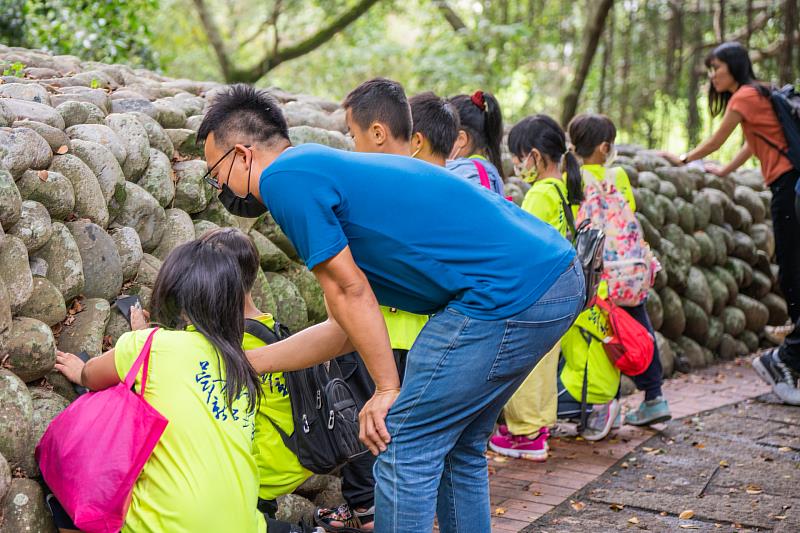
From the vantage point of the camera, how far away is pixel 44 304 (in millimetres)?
2771

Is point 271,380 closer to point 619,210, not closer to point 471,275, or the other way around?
point 471,275

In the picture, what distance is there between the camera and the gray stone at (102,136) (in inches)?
129

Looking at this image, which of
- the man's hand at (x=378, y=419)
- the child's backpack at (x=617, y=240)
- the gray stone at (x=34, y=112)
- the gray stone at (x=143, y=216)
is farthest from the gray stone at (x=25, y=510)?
the child's backpack at (x=617, y=240)

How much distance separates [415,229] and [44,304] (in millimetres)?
1299

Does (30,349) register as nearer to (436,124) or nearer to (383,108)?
(383,108)

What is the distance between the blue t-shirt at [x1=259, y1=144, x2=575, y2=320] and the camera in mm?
2041

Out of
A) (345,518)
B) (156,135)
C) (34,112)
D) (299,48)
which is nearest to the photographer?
(34,112)

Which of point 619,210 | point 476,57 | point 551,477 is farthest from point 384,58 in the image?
point 551,477

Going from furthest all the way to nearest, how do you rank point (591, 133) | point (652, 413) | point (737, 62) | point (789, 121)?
point (737, 62)
point (789, 121)
point (652, 413)
point (591, 133)

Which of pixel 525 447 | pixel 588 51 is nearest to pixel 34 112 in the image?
pixel 525 447

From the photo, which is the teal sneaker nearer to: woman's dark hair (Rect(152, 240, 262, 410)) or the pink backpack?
woman's dark hair (Rect(152, 240, 262, 410))

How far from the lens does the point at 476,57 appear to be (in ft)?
34.1

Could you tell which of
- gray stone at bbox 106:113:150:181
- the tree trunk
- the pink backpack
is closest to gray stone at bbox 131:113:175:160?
gray stone at bbox 106:113:150:181

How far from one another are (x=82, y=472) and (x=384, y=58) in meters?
10.9
